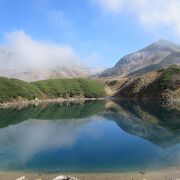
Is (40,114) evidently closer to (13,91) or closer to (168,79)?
(13,91)

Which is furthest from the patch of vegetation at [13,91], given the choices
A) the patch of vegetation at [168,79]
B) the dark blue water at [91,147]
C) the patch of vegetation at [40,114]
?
the dark blue water at [91,147]

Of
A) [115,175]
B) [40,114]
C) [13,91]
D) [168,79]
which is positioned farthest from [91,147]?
[168,79]

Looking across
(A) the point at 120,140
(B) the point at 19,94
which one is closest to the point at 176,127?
(A) the point at 120,140

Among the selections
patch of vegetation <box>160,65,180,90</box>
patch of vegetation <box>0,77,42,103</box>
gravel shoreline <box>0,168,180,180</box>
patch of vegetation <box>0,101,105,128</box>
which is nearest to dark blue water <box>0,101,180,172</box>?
gravel shoreline <box>0,168,180,180</box>

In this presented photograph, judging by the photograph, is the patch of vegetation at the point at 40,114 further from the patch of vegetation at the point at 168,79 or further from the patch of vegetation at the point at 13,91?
the patch of vegetation at the point at 168,79

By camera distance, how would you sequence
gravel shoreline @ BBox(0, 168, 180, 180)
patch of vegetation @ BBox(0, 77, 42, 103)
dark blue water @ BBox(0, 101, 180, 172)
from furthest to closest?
patch of vegetation @ BBox(0, 77, 42, 103) → dark blue water @ BBox(0, 101, 180, 172) → gravel shoreline @ BBox(0, 168, 180, 180)

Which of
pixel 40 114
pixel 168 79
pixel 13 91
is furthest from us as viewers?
pixel 168 79

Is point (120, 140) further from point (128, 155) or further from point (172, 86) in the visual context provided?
point (172, 86)

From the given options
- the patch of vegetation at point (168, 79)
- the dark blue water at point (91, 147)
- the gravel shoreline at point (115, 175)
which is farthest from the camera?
the patch of vegetation at point (168, 79)

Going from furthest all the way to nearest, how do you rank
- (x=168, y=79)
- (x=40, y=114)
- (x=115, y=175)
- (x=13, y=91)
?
1. (x=168, y=79)
2. (x=13, y=91)
3. (x=40, y=114)
4. (x=115, y=175)

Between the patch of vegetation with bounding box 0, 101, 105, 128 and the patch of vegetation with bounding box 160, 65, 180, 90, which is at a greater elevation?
the patch of vegetation with bounding box 160, 65, 180, 90

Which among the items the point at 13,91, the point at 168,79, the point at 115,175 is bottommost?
the point at 115,175

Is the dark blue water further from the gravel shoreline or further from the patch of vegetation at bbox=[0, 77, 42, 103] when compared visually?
the patch of vegetation at bbox=[0, 77, 42, 103]

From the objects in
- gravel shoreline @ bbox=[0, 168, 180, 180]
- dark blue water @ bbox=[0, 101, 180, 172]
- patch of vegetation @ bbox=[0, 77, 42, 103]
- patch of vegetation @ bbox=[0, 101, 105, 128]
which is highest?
patch of vegetation @ bbox=[0, 77, 42, 103]
